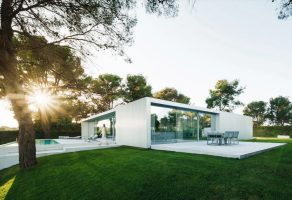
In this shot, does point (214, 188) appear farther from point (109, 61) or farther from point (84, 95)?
point (84, 95)

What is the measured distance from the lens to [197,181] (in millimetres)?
4996

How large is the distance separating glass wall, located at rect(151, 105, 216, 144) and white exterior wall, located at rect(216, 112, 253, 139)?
2.39 m

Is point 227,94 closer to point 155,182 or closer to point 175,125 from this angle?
point 175,125

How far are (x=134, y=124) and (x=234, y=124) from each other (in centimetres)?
1358

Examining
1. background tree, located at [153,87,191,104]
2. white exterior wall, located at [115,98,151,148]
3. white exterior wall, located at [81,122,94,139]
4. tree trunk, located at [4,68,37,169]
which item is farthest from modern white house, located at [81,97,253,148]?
background tree, located at [153,87,191,104]

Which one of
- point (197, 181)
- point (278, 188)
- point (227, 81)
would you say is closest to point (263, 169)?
point (278, 188)

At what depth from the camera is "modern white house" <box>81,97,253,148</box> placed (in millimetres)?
12387

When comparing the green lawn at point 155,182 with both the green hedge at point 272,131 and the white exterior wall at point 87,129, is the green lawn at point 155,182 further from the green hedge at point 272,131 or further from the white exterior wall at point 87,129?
the green hedge at point 272,131

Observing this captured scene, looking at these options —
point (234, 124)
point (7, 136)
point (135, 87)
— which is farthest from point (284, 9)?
point (7, 136)

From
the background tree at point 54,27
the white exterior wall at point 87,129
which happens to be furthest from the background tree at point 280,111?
the background tree at point 54,27

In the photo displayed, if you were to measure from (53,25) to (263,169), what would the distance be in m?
8.84

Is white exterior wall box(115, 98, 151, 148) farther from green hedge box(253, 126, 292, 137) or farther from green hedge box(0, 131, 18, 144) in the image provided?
Answer: green hedge box(253, 126, 292, 137)

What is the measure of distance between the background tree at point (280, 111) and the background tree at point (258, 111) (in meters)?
1.51

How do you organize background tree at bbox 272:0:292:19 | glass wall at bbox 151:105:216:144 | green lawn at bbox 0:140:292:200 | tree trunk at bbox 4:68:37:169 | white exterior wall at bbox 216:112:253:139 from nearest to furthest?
green lawn at bbox 0:140:292:200, background tree at bbox 272:0:292:19, tree trunk at bbox 4:68:37:169, glass wall at bbox 151:105:216:144, white exterior wall at bbox 216:112:253:139
